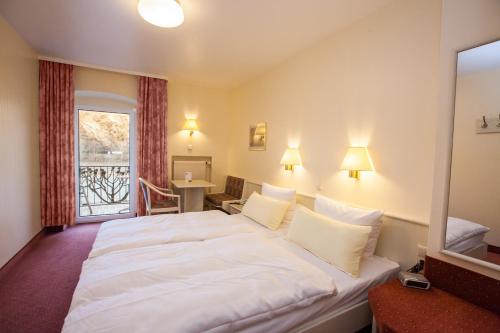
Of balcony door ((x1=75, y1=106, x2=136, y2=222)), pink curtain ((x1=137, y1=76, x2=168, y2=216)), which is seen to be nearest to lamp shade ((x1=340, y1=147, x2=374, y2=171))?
pink curtain ((x1=137, y1=76, x2=168, y2=216))

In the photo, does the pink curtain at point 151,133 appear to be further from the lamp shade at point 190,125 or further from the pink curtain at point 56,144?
the pink curtain at point 56,144

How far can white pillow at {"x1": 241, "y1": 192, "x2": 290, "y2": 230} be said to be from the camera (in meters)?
2.59

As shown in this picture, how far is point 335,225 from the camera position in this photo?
1885mm

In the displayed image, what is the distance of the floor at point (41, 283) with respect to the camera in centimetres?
180

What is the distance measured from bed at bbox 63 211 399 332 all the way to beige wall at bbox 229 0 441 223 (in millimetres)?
689

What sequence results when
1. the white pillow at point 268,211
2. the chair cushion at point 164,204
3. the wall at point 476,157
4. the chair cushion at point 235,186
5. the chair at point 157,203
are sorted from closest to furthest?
the wall at point 476,157, the white pillow at point 268,211, the chair at point 157,203, the chair cushion at point 164,204, the chair cushion at point 235,186

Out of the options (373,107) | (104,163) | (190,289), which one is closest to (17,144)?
(104,163)

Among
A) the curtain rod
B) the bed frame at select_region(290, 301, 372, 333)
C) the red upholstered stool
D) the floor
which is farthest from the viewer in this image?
the curtain rod

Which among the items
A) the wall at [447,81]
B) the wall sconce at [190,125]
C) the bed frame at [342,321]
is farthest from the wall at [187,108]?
the wall at [447,81]

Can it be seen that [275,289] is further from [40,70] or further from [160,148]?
[40,70]

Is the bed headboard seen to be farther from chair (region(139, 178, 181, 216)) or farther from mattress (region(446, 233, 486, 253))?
chair (region(139, 178, 181, 216))

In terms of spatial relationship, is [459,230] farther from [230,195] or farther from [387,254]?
[230,195]

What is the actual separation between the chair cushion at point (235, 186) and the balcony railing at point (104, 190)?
6.31ft

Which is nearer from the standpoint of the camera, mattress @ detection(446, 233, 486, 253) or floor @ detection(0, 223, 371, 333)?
mattress @ detection(446, 233, 486, 253)
